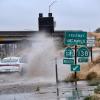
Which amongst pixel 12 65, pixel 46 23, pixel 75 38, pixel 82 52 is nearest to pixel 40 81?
pixel 12 65

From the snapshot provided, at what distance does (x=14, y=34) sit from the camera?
105 m

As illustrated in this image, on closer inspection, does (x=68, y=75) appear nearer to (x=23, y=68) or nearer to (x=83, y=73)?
(x=83, y=73)

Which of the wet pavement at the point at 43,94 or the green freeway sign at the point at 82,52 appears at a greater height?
the green freeway sign at the point at 82,52

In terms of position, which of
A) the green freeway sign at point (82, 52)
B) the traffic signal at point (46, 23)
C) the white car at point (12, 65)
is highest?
the traffic signal at point (46, 23)

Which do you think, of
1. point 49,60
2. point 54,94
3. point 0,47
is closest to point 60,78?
point 49,60

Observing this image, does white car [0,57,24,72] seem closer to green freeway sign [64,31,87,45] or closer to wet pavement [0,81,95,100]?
wet pavement [0,81,95,100]

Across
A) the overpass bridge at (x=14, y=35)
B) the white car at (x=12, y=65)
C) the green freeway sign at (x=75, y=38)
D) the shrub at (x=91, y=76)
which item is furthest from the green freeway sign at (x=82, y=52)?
the overpass bridge at (x=14, y=35)

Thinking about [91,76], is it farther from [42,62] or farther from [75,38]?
[75,38]

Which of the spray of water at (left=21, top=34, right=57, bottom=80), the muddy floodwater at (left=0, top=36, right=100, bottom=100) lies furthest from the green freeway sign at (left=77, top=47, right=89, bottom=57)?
the spray of water at (left=21, top=34, right=57, bottom=80)

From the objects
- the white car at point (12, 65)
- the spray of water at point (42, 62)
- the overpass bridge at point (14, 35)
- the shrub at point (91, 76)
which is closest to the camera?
the shrub at point (91, 76)

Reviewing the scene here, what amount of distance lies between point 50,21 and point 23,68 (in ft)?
216

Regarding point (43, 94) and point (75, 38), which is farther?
point (43, 94)

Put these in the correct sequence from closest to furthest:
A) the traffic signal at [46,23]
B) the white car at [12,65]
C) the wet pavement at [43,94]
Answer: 1. the wet pavement at [43,94]
2. the white car at [12,65]
3. the traffic signal at [46,23]

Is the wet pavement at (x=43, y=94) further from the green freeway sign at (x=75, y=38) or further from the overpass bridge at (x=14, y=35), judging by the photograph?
the overpass bridge at (x=14, y=35)
